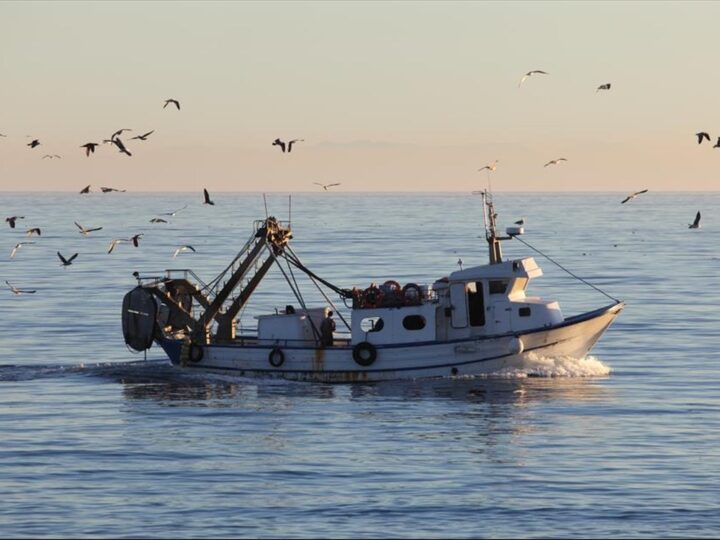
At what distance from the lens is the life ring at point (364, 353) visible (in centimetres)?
5691

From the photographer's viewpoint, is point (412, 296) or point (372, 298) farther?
point (372, 298)

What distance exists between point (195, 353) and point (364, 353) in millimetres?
6863

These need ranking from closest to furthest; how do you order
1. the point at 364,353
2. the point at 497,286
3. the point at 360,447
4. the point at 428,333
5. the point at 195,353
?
the point at 360,447 → the point at 497,286 → the point at 428,333 → the point at 364,353 → the point at 195,353

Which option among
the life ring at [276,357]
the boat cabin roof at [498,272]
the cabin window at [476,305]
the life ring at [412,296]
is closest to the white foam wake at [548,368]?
the cabin window at [476,305]

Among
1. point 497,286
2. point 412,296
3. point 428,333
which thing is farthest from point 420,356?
point 497,286

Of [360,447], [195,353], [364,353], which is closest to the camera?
[360,447]

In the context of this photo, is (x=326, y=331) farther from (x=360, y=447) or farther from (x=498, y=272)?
(x=360, y=447)

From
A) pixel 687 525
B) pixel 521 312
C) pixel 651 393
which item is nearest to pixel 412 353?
pixel 521 312

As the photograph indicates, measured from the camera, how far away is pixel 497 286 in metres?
56.4

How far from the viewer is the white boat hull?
56.7 meters

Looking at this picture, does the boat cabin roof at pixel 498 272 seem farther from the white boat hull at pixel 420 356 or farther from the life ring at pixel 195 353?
the life ring at pixel 195 353

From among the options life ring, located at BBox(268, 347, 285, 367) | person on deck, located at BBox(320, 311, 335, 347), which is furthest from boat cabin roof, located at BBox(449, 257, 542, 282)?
life ring, located at BBox(268, 347, 285, 367)

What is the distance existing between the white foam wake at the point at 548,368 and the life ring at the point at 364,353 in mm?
4640

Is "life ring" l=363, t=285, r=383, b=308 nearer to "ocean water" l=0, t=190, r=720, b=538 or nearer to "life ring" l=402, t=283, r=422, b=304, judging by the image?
"life ring" l=402, t=283, r=422, b=304
